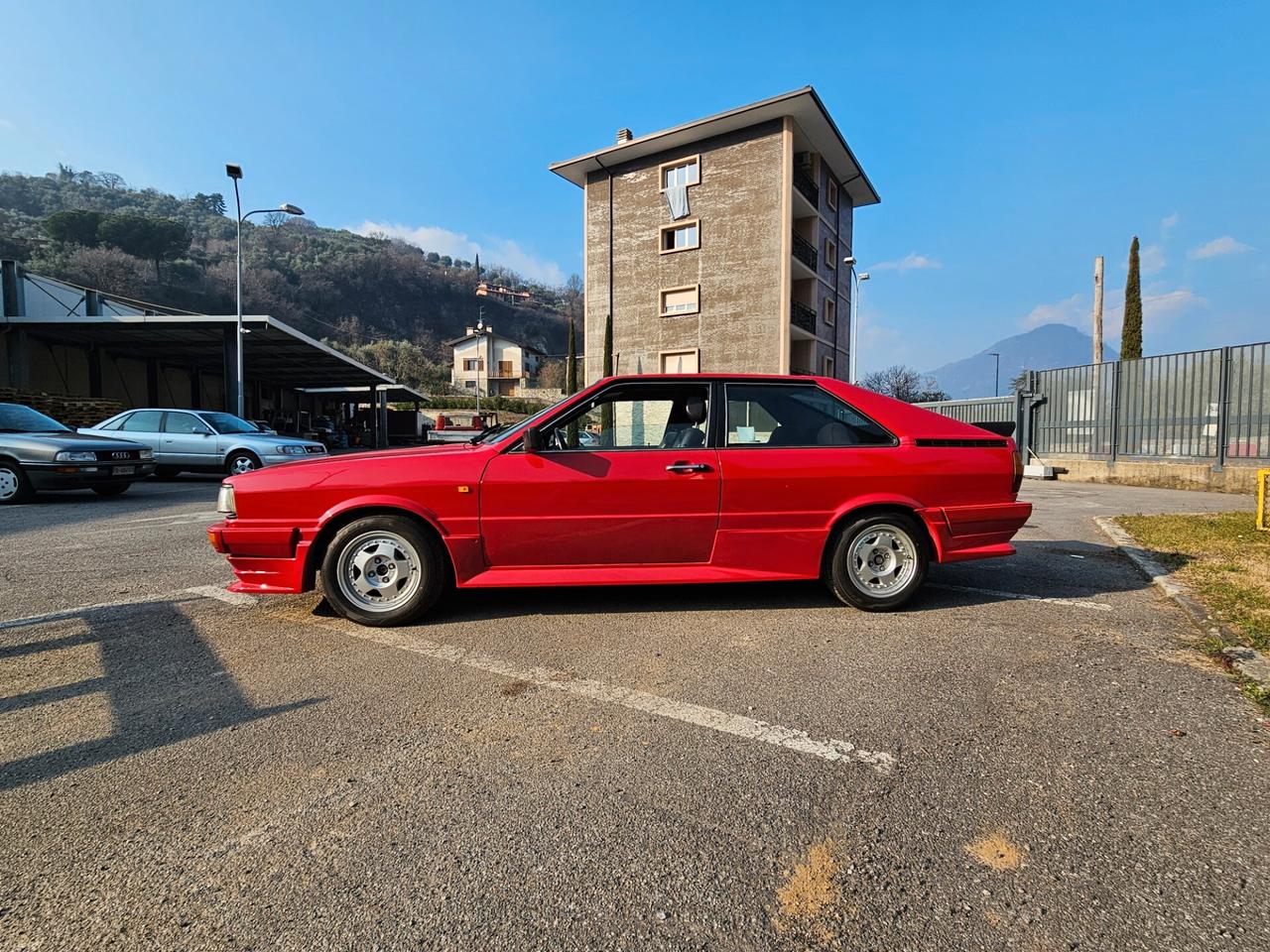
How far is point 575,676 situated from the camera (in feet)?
10.1

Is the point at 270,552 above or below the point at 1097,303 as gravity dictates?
below

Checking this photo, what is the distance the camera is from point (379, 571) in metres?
3.89

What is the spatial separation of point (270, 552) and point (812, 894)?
11.7 feet

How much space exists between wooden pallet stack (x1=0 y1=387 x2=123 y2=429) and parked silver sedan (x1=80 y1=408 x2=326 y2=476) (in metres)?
7.41

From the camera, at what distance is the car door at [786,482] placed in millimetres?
4012

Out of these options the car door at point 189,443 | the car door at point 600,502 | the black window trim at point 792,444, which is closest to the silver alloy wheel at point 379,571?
the car door at point 600,502

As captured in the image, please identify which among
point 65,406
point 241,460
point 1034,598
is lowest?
point 1034,598

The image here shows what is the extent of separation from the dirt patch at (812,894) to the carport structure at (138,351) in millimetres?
21976

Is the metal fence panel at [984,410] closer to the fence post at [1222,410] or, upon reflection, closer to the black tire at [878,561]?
the fence post at [1222,410]

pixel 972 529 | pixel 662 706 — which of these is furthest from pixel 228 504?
pixel 972 529

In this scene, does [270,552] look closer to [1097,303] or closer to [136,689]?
[136,689]

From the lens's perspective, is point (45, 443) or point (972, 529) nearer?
point (972, 529)

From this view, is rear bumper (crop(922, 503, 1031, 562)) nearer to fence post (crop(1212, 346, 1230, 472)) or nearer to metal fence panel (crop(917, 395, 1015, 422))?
fence post (crop(1212, 346, 1230, 472))

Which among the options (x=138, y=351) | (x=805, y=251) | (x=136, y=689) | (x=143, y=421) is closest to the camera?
(x=136, y=689)
